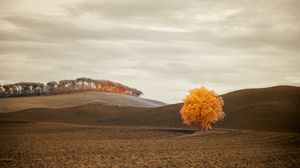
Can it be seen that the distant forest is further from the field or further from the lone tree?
the lone tree

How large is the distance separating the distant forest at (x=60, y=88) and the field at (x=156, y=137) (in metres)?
49.4

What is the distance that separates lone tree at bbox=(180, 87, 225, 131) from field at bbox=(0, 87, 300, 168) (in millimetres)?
2742

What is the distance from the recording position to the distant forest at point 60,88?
530ft

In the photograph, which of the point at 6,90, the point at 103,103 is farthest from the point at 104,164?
the point at 6,90

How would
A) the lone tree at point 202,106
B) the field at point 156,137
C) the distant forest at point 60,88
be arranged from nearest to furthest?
1. the field at point 156,137
2. the lone tree at point 202,106
3. the distant forest at point 60,88

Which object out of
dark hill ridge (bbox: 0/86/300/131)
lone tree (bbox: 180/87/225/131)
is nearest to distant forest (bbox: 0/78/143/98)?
dark hill ridge (bbox: 0/86/300/131)

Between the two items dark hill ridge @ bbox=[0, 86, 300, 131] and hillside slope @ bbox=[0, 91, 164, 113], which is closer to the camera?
dark hill ridge @ bbox=[0, 86, 300, 131]

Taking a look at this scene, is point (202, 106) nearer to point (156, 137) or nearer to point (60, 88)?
point (156, 137)

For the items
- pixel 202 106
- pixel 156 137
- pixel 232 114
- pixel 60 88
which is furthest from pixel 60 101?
pixel 156 137

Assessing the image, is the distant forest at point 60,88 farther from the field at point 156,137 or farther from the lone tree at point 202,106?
the lone tree at point 202,106

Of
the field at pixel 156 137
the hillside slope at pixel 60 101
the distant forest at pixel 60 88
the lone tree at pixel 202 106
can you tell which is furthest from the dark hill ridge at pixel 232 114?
the distant forest at pixel 60 88

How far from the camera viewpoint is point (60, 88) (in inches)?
6737

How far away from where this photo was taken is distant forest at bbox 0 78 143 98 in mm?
161575

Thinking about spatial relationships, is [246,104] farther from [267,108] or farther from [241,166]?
[241,166]
